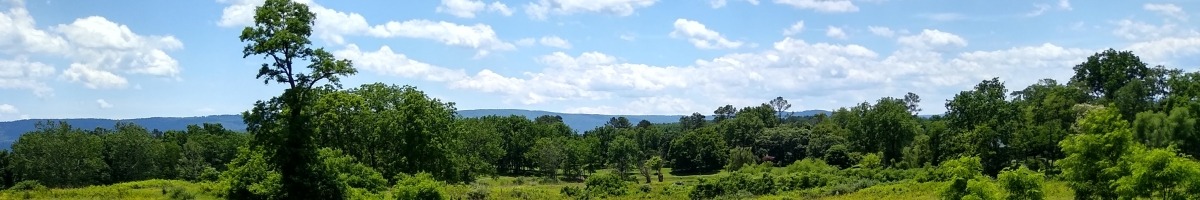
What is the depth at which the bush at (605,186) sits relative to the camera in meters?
59.2

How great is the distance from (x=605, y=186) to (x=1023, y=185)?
38.0 meters

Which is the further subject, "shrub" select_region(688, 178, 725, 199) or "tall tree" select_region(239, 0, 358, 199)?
"shrub" select_region(688, 178, 725, 199)

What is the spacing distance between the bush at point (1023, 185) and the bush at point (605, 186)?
34.7 meters

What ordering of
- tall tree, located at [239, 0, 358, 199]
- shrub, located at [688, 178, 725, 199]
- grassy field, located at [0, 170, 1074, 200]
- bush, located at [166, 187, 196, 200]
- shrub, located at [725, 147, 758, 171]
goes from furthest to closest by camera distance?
shrub, located at [725, 147, 758, 171], shrub, located at [688, 178, 725, 199], grassy field, located at [0, 170, 1074, 200], bush, located at [166, 187, 196, 200], tall tree, located at [239, 0, 358, 199]

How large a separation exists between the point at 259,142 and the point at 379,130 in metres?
11.9

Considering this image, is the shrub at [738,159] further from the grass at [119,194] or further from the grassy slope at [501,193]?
the grass at [119,194]

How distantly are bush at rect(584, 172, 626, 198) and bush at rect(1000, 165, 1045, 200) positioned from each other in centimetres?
3469

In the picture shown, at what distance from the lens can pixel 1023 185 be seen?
25094mm

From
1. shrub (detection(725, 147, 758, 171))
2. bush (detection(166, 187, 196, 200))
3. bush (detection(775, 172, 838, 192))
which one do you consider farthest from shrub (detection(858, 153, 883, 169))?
bush (detection(166, 187, 196, 200))

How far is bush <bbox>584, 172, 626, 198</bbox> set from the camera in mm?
59219

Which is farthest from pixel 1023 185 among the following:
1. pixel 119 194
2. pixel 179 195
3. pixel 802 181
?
pixel 119 194

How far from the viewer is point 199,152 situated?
89.4 metres

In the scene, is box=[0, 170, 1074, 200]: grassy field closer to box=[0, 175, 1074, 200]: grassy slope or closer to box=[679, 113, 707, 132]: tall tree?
box=[0, 175, 1074, 200]: grassy slope

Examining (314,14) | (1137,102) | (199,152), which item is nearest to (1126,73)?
(1137,102)
